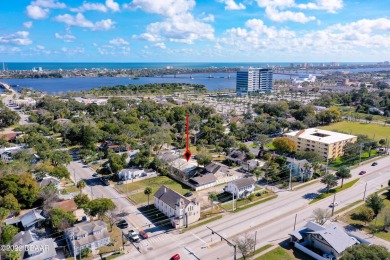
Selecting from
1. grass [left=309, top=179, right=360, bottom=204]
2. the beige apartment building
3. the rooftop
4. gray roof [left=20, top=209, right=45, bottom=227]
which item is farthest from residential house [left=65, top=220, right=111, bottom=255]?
the rooftop

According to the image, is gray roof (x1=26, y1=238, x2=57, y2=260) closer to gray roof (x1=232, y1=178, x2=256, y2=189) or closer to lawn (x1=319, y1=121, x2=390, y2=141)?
gray roof (x1=232, y1=178, x2=256, y2=189)

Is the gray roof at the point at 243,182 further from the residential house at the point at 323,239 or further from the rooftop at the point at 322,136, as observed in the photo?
the rooftop at the point at 322,136

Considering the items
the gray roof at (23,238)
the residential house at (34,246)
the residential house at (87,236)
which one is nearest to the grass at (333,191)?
the residential house at (87,236)

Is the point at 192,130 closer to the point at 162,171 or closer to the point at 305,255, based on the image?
the point at 162,171

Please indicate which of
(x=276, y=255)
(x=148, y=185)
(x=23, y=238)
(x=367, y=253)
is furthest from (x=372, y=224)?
(x=23, y=238)

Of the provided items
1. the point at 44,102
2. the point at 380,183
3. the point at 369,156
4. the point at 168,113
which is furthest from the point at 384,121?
the point at 44,102
